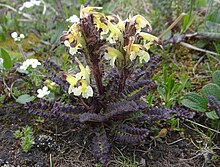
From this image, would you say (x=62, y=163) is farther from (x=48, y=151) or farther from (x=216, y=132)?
(x=216, y=132)

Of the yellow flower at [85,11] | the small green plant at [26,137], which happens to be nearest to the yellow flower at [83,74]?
the yellow flower at [85,11]

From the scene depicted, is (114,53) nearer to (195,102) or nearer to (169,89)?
(169,89)

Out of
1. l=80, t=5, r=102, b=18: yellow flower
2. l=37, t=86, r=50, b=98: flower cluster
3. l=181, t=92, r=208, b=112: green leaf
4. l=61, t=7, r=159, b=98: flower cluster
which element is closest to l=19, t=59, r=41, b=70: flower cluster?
l=37, t=86, r=50, b=98: flower cluster

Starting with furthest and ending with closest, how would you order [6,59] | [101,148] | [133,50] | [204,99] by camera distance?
1. [6,59]
2. [204,99]
3. [101,148]
4. [133,50]

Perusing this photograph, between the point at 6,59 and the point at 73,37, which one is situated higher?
the point at 73,37

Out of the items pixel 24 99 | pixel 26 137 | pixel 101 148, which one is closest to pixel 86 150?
pixel 101 148

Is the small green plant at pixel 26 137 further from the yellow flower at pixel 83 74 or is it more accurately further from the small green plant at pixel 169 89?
the small green plant at pixel 169 89
